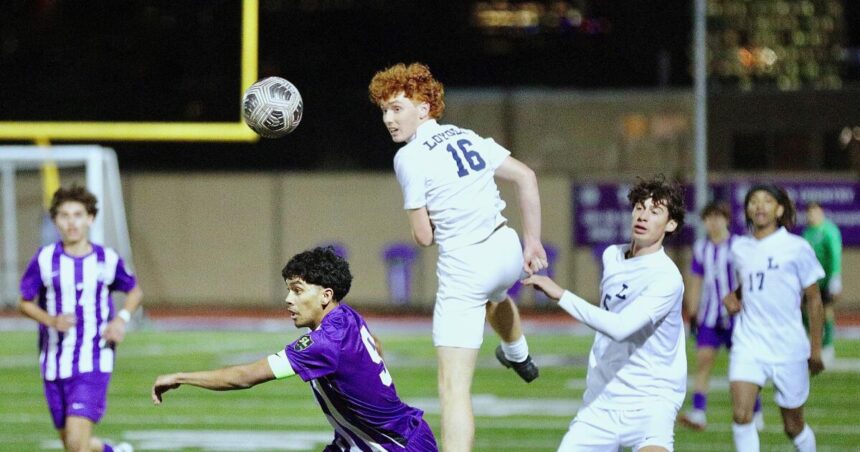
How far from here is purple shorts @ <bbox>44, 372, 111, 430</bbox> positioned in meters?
8.30

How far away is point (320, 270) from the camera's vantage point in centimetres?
584

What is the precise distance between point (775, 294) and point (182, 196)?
2034 centimetres

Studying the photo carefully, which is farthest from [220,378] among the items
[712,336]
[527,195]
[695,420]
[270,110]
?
[712,336]

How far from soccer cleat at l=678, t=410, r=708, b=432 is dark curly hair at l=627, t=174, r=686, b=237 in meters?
5.07

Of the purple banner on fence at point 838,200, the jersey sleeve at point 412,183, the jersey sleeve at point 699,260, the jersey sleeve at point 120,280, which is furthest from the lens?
the purple banner on fence at point 838,200

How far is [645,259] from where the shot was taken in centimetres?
652

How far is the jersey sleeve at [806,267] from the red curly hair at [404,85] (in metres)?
2.56

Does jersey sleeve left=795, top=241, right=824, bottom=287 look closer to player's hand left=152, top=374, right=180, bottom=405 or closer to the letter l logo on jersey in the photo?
the letter l logo on jersey

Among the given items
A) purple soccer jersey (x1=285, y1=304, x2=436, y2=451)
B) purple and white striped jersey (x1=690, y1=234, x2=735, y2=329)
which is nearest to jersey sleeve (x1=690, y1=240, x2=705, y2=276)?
purple and white striped jersey (x1=690, y1=234, x2=735, y2=329)

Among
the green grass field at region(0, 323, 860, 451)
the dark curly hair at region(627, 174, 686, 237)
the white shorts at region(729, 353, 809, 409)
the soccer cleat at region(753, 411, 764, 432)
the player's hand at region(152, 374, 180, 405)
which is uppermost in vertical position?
the dark curly hair at region(627, 174, 686, 237)

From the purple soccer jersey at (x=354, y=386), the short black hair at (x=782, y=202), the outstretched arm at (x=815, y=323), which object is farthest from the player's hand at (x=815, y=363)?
the purple soccer jersey at (x=354, y=386)

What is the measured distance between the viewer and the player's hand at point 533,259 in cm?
678

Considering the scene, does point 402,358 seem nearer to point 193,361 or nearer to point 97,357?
point 193,361

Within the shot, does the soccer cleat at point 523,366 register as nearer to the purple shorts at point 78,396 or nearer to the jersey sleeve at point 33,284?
the purple shorts at point 78,396
